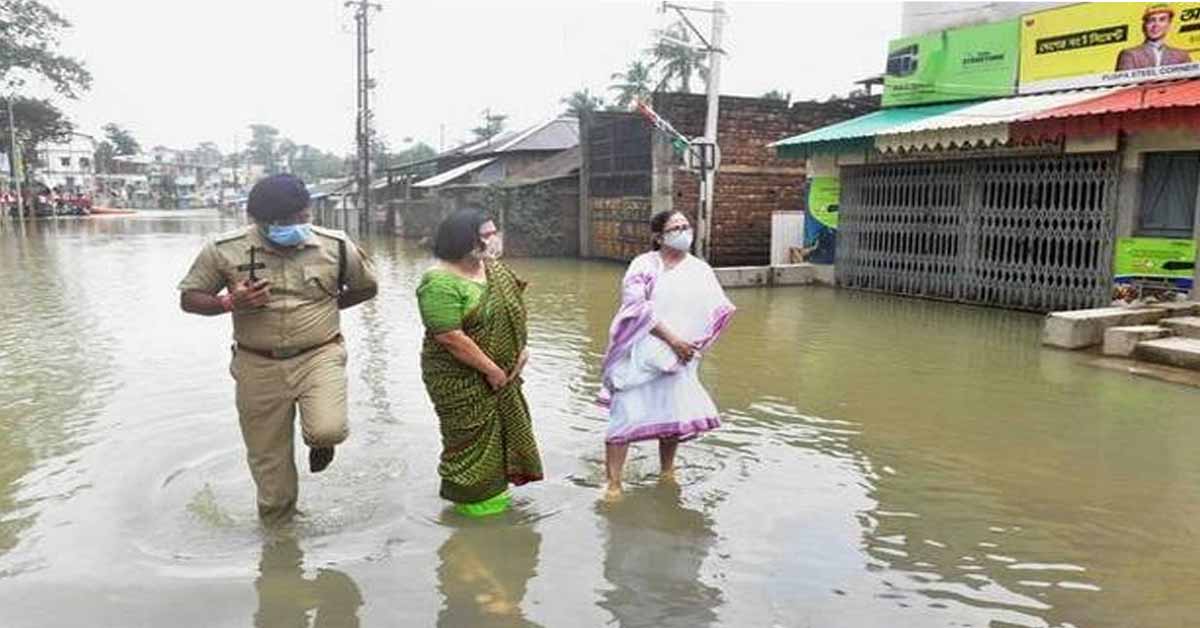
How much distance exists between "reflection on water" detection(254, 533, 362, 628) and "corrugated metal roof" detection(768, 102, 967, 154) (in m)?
11.0

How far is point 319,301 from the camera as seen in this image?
3969 mm

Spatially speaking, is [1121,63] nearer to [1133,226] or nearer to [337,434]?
[1133,226]

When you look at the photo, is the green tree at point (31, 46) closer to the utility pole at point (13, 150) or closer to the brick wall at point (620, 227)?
the utility pole at point (13, 150)

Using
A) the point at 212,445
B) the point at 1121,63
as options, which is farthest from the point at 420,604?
the point at 1121,63

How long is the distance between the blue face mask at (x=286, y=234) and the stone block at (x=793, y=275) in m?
12.4

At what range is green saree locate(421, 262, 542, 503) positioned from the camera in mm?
3918

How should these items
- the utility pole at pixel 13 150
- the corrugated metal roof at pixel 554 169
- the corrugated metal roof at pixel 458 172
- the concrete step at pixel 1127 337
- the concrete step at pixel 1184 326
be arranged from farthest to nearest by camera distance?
the utility pole at pixel 13 150 → the corrugated metal roof at pixel 458 172 → the corrugated metal roof at pixel 554 169 → the concrete step at pixel 1184 326 → the concrete step at pixel 1127 337

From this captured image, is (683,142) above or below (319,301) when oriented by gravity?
above

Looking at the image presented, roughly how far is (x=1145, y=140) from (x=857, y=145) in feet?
12.6

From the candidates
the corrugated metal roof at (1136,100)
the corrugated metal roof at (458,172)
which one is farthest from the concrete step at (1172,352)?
the corrugated metal roof at (458,172)

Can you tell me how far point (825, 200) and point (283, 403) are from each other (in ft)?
42.3

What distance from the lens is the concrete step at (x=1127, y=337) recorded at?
8547 mm

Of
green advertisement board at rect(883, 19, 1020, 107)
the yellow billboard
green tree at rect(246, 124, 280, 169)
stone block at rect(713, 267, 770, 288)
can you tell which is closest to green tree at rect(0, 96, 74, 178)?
stone block at rect(713, 267, 770, 288)

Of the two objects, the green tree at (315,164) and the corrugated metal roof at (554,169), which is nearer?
the corrugated metal roof at (554,169)
